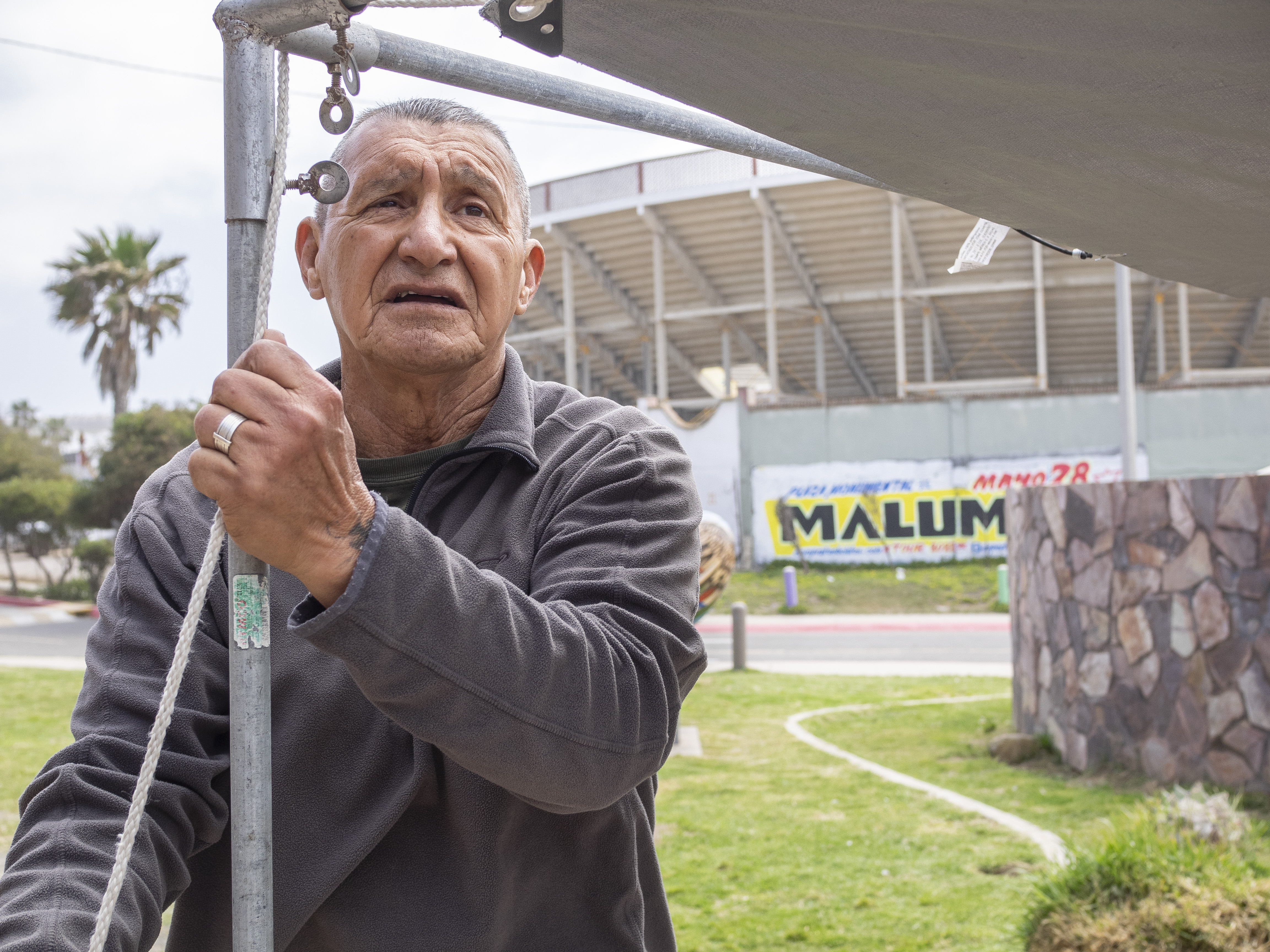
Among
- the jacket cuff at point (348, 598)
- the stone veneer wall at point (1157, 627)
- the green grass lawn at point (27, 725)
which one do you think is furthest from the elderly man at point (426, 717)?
the stone veneer wall at point (1157, 627)

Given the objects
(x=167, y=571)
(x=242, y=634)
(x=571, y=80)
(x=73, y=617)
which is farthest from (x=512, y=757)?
(x=73, y=617)

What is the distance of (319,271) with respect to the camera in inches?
75.8

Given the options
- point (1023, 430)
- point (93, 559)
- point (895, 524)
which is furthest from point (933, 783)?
point (93, 559)

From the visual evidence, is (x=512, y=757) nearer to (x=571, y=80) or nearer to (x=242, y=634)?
(x=242, y=634)

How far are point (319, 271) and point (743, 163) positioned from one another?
26.2 m

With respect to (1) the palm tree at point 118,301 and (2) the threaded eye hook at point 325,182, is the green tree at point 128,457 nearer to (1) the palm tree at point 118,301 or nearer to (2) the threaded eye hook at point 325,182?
(1) the palm tree at point 118,301

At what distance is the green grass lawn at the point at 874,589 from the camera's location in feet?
73.2

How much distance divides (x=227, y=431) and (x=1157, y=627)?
7.39 m

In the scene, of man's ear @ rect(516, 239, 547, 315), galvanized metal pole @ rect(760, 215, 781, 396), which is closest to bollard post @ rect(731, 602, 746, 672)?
man's ear @ rect(516, 239, 547, 315)

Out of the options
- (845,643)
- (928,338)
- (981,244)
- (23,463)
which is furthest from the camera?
(23,463)

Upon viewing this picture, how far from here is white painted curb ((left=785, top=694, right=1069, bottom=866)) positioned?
6.43 metres

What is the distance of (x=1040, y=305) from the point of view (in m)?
27.1

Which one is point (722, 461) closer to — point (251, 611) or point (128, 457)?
point (128, 457)

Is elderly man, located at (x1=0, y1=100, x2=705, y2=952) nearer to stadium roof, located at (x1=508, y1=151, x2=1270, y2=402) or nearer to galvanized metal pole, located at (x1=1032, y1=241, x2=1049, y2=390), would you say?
stadium roof, located at (x1=508, y1=151, x2=1270, y2=402)
